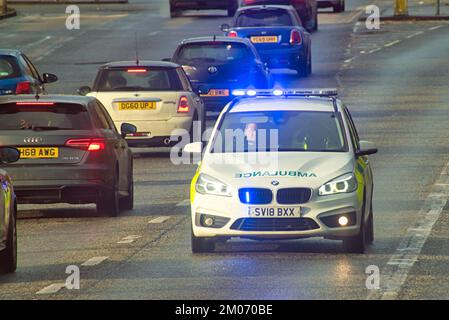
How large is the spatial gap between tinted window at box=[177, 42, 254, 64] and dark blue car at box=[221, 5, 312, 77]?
6589 millimetres

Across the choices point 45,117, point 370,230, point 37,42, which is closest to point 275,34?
point 37,42

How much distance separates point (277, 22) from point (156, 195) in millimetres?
20460

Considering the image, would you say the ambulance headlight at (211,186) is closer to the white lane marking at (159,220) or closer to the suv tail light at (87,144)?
the white lane marking at (159,220)

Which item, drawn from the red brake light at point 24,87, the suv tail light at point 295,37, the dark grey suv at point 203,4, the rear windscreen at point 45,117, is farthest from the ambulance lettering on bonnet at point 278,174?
the dark grey suv at point 203,4

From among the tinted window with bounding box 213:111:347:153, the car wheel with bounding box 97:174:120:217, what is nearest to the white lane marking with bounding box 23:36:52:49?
the car wheel with bounding box 97:174:120:217

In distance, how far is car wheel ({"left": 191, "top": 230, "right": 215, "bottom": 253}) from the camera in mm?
17516

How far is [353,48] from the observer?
52.9 meters

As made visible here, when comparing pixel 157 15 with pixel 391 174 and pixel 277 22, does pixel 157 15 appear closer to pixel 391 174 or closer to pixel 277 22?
pixel 277 22

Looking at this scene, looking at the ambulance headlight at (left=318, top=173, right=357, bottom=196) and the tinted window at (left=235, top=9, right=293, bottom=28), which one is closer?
the ambulance headlight at (left=318, top=173, right=357, bottom=196)

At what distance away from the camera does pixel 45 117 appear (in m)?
21.6

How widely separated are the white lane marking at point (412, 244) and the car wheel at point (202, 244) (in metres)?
1.69

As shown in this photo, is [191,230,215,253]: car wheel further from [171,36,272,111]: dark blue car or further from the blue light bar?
[171,36,272,111]: dark blue car

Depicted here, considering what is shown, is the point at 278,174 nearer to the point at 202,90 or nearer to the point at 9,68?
the point at 9,68
